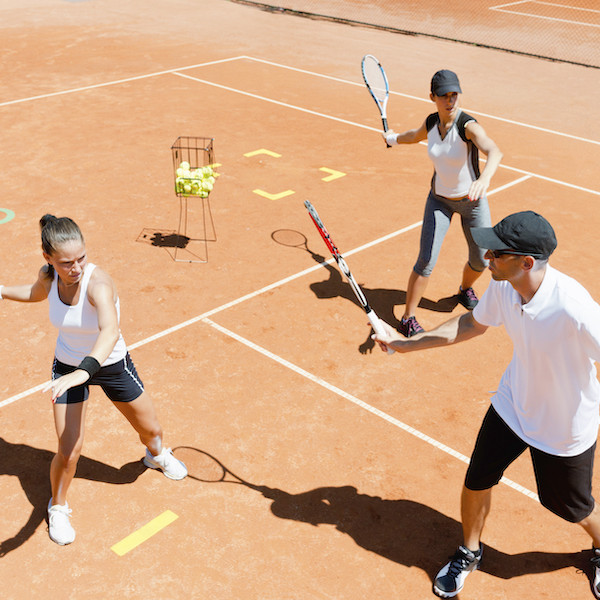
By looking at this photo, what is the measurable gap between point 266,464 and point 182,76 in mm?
13072

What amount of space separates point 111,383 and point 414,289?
11.6 ft

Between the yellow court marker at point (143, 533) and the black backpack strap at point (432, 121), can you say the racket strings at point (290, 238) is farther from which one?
the yellow court marker at point (143, 533)

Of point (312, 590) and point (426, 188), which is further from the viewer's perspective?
point (426, 188)

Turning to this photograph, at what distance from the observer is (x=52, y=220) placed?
433cm

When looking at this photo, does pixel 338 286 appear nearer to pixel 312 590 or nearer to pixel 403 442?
pixel 403 442

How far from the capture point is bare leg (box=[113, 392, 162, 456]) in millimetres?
4863

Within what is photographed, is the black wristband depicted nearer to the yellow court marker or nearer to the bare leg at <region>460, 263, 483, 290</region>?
the yellow court marker

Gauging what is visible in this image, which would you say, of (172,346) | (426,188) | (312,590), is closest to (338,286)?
(172,346)

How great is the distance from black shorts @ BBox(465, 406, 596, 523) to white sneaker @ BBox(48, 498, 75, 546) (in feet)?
8.73

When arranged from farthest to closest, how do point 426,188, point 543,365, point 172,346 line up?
point 426,188
point 172,346
point 543,365

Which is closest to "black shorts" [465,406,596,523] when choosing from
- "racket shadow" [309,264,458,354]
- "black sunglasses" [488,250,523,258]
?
"black sunglasses" [488,250,523,258]

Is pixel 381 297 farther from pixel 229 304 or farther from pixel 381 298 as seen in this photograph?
pixel 229 304

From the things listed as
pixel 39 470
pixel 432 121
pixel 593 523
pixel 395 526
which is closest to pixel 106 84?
pixel 432 121

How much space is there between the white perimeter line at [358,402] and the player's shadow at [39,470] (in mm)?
1795
